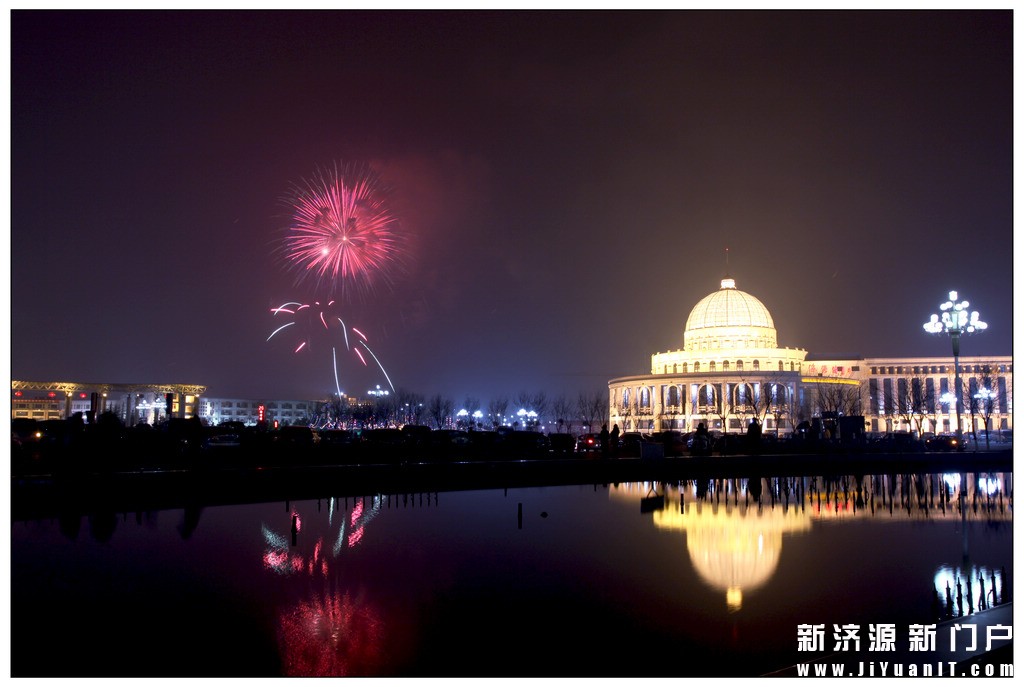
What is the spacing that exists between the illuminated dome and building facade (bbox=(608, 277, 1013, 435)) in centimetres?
14

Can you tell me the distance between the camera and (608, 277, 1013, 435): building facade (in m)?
95.1

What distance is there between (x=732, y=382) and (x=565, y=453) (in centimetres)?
6575

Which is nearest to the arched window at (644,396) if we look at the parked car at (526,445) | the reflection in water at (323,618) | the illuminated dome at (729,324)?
the illuminated dome at (729,324)

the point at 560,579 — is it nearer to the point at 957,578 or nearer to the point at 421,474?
the point at 957,578

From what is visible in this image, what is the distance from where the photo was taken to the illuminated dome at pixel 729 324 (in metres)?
122

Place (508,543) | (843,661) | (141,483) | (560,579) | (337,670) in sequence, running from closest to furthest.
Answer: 1. (843,661)
2. (337,670)
3. (560,579)
4. (508,543)
5. (141,483)

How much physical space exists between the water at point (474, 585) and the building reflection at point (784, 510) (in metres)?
0.11

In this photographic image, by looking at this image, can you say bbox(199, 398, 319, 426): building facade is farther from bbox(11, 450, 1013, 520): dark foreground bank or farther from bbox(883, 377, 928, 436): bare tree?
bbox(11, 450, 1013, 520): dark foreground bank

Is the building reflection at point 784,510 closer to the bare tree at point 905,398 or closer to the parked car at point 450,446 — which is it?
the parked car at point 450,446

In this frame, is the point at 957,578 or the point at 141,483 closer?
the point at 957,578

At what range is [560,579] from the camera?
16.1 metres

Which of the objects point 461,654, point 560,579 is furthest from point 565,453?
point 461,654

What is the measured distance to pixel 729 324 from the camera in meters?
123

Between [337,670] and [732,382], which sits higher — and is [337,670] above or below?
below
